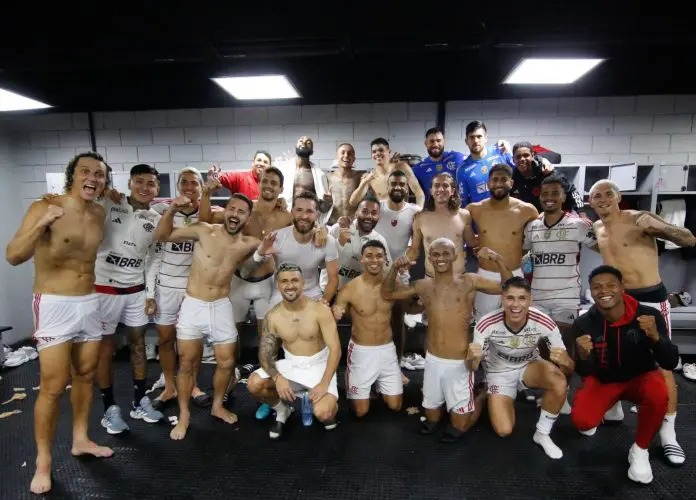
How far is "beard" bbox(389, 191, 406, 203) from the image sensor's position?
3.73 meters

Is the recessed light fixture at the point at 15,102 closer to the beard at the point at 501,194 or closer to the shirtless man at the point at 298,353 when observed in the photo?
the shirtless man at the point at 298,353

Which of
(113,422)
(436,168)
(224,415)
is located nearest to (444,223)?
(436,168)

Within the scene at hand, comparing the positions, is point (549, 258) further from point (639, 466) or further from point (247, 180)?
point (247, 180)

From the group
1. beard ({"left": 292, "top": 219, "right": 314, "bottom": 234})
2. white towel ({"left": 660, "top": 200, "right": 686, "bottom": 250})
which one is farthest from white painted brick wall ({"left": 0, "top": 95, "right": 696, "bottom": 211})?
beard ({"left": 292, "top": 219, "right": 314, "bottom": 234})

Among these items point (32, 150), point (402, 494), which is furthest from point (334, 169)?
point (32, 150)

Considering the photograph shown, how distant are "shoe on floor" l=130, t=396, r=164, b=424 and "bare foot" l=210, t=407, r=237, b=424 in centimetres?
43

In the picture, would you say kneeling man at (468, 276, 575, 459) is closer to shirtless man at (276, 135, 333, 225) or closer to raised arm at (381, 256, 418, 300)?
raised arm at (381, 256, 418, 300)

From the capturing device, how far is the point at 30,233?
2.25 metres

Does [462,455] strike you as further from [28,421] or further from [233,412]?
[28,421]

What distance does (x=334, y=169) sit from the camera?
4543 millimetres

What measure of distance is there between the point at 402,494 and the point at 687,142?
5.95 metres

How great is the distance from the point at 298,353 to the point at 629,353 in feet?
7.56

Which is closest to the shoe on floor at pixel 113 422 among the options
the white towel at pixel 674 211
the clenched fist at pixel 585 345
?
the clenched fist at pixel 585 345

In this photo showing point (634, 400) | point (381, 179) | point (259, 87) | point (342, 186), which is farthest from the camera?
point (259, 87)
